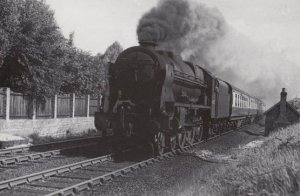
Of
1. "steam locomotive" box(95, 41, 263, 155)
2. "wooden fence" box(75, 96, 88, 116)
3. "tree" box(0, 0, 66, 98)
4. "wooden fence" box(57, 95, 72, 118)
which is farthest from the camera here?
"wooden fence" box(75, 96, 88, 116)

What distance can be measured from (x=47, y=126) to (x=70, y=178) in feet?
40.9

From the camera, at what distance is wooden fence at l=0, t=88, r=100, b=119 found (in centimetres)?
1916

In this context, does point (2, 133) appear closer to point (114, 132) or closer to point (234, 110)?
point (114, 132)

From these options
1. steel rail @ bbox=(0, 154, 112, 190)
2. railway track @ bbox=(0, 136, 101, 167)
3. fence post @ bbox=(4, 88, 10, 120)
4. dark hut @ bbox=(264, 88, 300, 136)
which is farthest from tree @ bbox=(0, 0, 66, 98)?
dark hut @ bbox=(264, 88, 300, 136)

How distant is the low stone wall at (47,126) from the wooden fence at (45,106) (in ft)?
1.07

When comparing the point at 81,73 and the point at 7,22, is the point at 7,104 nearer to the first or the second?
the point at 7,22

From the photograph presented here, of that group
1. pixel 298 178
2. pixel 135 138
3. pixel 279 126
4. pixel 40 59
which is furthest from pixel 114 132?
pixel 279 126

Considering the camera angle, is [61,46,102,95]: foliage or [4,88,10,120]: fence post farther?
[61,46,102,95]: foliage

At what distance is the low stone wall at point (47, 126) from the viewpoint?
19078 mm

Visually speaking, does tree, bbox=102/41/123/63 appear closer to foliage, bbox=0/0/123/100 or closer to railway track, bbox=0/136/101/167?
foliage, bbox=0/0/123/100

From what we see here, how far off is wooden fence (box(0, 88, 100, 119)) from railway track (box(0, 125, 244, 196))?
26.9ft

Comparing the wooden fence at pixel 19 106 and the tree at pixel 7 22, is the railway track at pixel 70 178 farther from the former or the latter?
the tree at pixel 7 22

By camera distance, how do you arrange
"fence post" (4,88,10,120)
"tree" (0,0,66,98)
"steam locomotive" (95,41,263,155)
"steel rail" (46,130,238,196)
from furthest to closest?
"tree" (0,0,66,98) < "fence post" (4,88,10,120) < "steam locomotive" (95,41,263,155) < "steel rail" (46,130,238,196)

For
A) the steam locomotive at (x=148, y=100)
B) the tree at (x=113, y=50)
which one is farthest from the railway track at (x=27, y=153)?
the tree at (x=113, y=50)
